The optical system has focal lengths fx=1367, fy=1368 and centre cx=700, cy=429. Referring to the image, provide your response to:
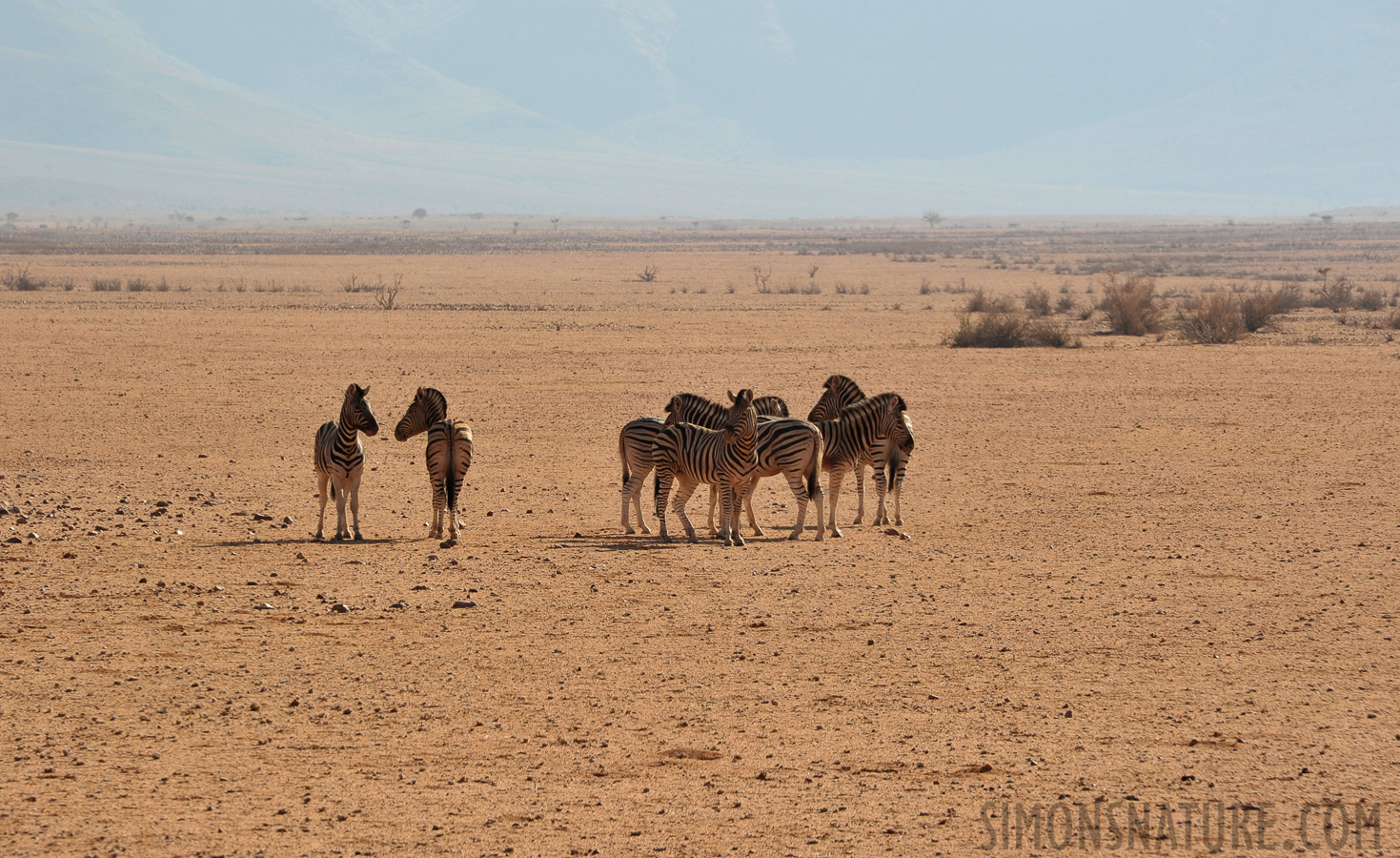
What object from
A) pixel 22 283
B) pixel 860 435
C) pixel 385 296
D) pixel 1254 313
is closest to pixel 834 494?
pixel 860 435

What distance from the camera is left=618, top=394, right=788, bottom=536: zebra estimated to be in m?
13.3

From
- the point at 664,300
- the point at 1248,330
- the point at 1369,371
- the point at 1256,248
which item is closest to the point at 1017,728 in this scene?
the point at 1369,371

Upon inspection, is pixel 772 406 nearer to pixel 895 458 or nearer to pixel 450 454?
pixel 895 458

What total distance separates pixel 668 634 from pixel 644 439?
371cm

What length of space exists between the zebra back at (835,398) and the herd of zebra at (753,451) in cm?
1

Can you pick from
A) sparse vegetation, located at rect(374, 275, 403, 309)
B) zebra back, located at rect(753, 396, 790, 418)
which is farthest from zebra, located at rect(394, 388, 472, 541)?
sparse vegetation, located at rect(374, 275, 403, 309)

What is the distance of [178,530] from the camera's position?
1282cm

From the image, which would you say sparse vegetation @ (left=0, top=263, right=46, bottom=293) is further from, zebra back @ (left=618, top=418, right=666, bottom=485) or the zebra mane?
the zebra mane

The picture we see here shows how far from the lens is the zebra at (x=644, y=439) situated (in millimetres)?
13328

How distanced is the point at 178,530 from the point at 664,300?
1222 inches

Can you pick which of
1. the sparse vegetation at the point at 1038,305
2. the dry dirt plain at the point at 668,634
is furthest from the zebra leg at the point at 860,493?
the sparse vegetation at the point at 1038,305

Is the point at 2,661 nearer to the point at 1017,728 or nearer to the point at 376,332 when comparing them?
the point at 1017,728

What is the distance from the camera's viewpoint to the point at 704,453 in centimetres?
1270

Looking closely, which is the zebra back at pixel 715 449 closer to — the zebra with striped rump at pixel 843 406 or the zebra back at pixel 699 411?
the zebra back at pixel 699 411
